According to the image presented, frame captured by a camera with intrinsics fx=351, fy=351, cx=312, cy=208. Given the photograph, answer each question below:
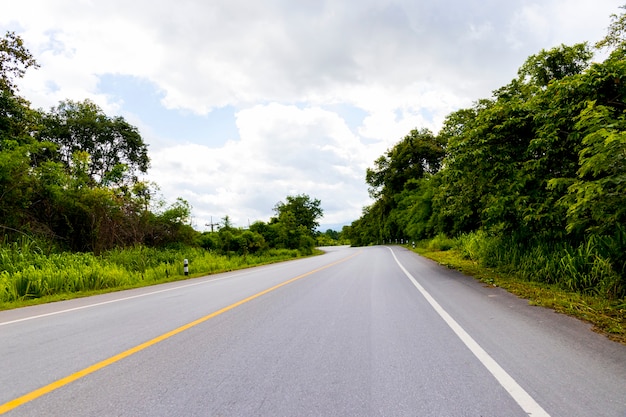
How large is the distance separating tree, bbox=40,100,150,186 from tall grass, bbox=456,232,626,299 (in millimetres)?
28188

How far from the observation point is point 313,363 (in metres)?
3.59

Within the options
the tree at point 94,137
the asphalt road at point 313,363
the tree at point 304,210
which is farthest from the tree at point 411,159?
the asphalt road at point 313,363

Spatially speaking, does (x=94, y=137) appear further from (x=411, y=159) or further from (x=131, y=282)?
(x=411, y=159)

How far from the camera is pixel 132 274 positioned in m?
13.7

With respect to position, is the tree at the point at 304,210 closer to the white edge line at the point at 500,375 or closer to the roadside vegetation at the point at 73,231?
the roadside vegetation at the point at 73,231

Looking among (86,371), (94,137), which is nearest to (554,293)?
(86,371)

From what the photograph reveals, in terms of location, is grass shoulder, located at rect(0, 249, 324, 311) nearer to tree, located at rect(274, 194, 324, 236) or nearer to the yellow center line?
the yellow center line

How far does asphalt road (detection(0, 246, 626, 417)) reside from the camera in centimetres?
271

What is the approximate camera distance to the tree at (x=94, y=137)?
1224 inches

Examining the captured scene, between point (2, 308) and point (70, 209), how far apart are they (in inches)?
408

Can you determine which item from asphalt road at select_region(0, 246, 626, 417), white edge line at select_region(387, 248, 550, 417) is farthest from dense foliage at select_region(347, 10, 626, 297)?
white edge line at select_region(387, 248, 550, 417)

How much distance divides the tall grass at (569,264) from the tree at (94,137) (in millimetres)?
28188

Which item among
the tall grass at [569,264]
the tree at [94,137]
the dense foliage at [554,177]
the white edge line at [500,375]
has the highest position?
the tree at [94,137]

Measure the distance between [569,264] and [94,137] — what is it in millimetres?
36855
